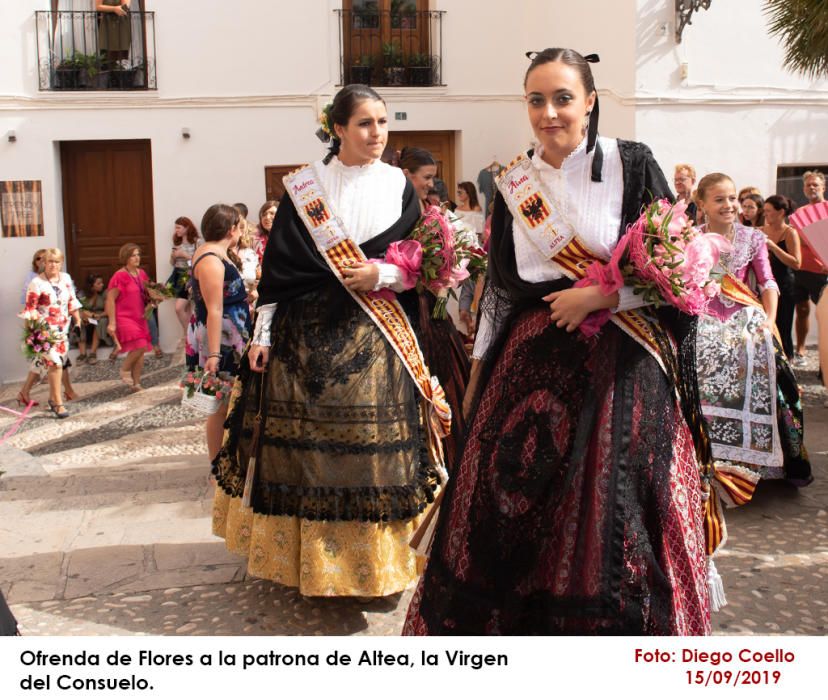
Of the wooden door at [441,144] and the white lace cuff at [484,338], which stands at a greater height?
the wooden door at [441,144]

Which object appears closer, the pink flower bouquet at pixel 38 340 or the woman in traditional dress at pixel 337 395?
the woman in traditional dress at pixel 337 395

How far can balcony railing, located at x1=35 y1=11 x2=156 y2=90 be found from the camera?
13281 mm

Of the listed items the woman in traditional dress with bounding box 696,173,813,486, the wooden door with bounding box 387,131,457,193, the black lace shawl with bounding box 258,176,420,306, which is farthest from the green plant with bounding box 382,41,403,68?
the black lace shawl with bounding box 258,176,420,306

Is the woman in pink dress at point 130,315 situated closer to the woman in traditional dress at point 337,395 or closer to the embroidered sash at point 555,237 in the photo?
the woman in traditional dress at point 337,395

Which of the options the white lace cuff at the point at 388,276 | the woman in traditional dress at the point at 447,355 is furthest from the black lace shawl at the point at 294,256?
the woman in traditional dress at the point at 447,355

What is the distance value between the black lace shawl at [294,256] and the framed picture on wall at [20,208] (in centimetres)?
1011

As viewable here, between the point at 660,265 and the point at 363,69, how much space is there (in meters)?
12.0

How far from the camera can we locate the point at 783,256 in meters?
9.15

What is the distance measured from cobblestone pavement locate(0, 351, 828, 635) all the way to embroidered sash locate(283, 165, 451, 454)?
78 cm

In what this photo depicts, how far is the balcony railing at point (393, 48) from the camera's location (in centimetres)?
1416

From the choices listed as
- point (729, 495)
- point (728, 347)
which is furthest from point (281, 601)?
point (728, 347)

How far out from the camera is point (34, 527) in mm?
5137

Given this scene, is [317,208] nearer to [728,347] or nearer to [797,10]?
[728,347]

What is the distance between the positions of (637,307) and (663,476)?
1.55 feet
